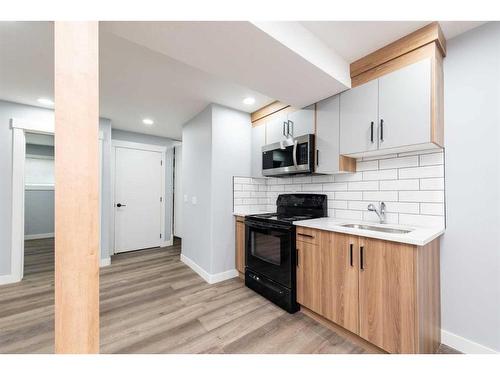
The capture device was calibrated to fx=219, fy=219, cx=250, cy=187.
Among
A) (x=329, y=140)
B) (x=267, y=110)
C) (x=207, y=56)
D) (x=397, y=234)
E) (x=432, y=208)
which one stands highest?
(x=267, y=110)

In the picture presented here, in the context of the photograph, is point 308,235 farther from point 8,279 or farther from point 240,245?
point 8,279

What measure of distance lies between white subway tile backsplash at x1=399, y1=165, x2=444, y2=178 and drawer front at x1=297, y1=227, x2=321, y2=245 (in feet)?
3.02

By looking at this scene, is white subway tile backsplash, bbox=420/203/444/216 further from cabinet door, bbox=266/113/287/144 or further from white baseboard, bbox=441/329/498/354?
cabinet door, bbox=266/113/287/144

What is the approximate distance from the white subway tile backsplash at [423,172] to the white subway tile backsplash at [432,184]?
1.3 inches

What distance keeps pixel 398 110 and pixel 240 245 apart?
90.1 inches

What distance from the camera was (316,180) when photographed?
271cm

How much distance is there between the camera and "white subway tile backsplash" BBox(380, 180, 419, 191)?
6.16ft

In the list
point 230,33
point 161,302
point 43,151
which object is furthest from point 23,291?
point 43,151

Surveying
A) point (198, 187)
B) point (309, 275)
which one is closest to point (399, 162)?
point (309, 275)

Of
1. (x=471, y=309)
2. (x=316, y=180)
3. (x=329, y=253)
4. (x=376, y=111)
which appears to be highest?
(x=376, y=111)

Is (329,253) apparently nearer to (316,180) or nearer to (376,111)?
(316,180)

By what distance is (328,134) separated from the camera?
223cm
